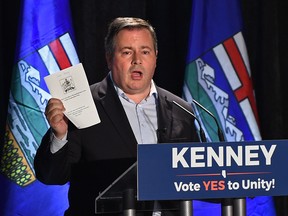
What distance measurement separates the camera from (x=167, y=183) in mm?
1940

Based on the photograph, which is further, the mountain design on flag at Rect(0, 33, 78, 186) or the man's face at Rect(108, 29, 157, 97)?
the mountain design on flag at Rect(0, 33, 78, 186)

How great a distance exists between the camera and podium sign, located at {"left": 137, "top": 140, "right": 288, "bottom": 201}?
1.93 meters

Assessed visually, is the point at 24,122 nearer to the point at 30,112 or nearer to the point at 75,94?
the point at 30,112

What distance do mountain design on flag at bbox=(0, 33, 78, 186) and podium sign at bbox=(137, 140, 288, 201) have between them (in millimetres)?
1895

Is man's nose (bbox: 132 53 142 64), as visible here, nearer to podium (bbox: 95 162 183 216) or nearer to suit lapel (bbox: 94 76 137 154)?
suit lapel (bbox: 94 76 137 154)

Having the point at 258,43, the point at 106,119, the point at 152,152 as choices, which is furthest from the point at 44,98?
the point at 152,152

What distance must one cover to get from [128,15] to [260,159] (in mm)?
2270

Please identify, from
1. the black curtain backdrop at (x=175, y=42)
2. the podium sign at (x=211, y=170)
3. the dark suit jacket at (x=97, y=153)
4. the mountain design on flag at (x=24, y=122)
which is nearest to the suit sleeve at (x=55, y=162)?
the dark suit jacket at (x=97, y=153)

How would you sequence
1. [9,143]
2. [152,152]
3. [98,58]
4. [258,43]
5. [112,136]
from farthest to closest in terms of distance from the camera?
1. [258,43]
2. [98,58]
3. [9,143]
4. [112,136]
5. [152,152]

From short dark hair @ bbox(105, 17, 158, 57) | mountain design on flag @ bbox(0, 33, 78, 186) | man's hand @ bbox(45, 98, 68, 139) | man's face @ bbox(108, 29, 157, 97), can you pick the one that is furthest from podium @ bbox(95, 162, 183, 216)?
mountain design on flag @ bbox(0, 33, 78, 186)

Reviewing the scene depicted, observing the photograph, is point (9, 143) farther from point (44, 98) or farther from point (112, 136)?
point (112, 136)

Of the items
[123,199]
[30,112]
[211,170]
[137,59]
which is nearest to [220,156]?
[211,170]

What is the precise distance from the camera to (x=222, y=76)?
161 inches

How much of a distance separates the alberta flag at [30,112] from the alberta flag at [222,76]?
0.78 meters
